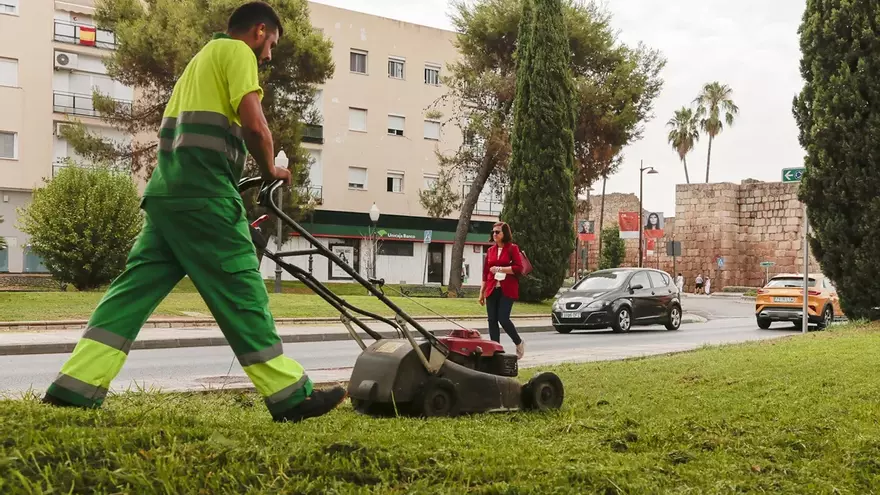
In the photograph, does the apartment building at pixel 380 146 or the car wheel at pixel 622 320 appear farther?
the apartment building at pixel 380 146

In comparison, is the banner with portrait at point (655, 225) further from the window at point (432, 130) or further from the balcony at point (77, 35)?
the balcony at point (77, 35)

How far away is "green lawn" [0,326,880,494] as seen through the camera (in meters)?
2.96

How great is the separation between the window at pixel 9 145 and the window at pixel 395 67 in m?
17.2

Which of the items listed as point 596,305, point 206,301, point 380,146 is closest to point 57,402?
point 206,301

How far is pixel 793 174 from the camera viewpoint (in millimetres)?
16375

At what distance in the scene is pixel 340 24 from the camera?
43344 millimetres

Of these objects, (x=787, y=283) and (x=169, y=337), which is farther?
(x=787, y=283)

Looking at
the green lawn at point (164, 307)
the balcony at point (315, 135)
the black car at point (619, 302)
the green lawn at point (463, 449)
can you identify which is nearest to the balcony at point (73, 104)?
the balcony at point (315, 135)

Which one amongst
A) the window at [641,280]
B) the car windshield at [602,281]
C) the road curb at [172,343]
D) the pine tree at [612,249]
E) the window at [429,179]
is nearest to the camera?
the road curb at [172,343]

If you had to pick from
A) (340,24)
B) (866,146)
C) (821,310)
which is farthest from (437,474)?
(340,24)

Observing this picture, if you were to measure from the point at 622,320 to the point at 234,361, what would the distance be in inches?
449

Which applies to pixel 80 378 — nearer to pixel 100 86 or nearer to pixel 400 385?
pixel 400 385

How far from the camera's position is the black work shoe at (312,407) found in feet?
14.0

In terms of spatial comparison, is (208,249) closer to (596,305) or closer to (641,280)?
(596,305)
